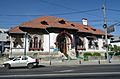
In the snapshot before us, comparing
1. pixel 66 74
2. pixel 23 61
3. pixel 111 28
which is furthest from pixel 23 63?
pixel 111 28

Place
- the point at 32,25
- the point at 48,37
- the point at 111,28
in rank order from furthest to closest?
the point at 48,37 → the point at 32,25 → the point at 111,28

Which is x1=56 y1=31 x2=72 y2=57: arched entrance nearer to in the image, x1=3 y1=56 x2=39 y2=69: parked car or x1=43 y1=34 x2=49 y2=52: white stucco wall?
x1=43 y1=34 x2=49 y2=52: white stucco wall

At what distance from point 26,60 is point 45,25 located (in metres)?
19.0

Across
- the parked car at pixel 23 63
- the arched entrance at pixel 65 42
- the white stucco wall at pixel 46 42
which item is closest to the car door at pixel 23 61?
the parked car at pixel 23 63

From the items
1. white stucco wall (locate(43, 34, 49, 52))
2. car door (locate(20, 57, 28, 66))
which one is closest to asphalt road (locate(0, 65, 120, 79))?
car door (locate(20, 57, 28, 66))

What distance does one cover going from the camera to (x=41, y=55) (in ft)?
137

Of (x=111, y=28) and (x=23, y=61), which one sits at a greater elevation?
(x=111, y=28)

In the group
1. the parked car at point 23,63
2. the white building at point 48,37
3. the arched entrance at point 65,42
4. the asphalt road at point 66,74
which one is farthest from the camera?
the arched entrance at point 65,42

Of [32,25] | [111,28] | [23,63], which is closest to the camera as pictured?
[23,63]

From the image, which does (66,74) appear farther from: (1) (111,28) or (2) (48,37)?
(2) (48,37)

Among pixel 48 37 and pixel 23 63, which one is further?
pixel 48 37

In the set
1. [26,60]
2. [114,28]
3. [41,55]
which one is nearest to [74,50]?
[41,55]

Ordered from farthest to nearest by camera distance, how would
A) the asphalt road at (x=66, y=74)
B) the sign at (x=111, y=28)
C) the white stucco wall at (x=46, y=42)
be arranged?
the white stucco wall at (x=46, y=42) → the sign at (x=111, y=28) → the asphalt road at (x=66, y=74)

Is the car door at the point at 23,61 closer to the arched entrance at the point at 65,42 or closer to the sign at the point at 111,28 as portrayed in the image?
the sign at the point at 111,28
